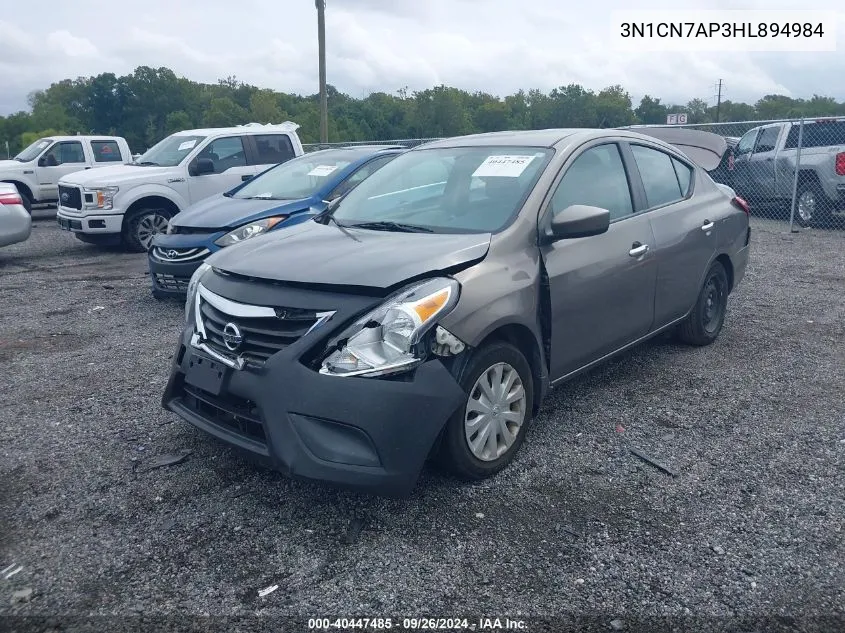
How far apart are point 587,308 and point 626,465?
2.86ft

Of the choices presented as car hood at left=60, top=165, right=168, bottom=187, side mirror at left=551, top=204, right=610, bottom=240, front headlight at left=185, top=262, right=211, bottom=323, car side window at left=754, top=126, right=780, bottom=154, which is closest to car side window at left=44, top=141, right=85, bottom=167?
car hood at left=60, top=165, right=168, bottom=187

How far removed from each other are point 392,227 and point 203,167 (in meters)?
7.49

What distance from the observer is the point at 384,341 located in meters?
3.16

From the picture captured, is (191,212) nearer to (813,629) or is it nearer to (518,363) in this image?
(518,363)

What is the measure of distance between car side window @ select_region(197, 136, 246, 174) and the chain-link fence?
8.23 meters

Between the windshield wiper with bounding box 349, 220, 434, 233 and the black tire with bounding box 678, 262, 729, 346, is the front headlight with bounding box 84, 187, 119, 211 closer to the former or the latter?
the windshield wiper with bounding box 349, 220, 434, 233

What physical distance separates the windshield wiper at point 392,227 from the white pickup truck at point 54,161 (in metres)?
13.1

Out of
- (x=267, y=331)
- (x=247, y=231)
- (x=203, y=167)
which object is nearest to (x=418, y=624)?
(x=267, y=331)

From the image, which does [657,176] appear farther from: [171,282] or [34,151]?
[34,151]

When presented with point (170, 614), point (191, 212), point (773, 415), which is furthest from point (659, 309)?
point (191, 212)

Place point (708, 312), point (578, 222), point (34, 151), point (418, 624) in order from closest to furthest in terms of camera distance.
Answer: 1. point (418, 624)
2. point (578, 222)
3. point (708, 312)
4. point (34, 151)

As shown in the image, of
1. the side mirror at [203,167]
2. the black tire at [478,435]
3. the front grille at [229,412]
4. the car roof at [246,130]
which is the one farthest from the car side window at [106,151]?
the black tire at [478,435]

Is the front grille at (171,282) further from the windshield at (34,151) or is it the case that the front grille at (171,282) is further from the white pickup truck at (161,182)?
the windshield at (34,151)

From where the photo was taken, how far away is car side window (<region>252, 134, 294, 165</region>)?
1154cm
